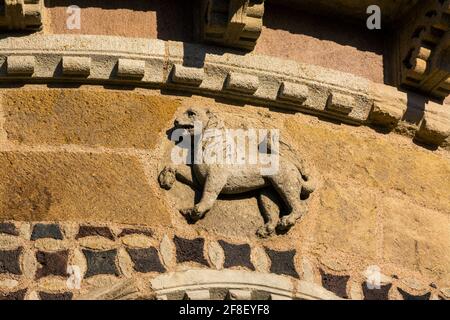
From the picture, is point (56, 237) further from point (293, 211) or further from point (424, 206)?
point (424, 206)

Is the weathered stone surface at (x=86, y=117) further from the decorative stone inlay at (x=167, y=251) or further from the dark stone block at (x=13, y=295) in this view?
the dark stone block at (x=13, y=295)

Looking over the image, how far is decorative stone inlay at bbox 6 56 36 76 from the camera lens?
651cm

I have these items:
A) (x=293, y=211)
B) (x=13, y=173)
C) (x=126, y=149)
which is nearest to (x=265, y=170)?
(x=293, y=211)

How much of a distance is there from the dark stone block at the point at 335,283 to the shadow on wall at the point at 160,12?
4.43ft

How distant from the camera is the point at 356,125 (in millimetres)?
6902

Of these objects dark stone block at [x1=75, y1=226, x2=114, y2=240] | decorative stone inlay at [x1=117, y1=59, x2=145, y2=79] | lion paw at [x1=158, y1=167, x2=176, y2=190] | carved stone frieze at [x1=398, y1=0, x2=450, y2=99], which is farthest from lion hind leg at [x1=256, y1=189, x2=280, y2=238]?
carved stone frieze at [x1=398, y1=0, x2=450, y2=99]

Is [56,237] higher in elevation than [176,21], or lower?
lower

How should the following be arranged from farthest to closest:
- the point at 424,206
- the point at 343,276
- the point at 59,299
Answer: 1. the point at 424,206
2. the point at 343,276
3. the point at 59,299

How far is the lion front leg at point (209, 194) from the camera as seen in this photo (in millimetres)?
6318

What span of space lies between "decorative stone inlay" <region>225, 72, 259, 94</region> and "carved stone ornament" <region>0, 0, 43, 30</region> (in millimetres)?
915

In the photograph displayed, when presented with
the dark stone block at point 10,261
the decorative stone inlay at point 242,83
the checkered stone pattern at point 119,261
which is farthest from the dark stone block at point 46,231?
the decorative stone inlay at point 242,83

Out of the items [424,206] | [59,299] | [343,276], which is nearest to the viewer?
[59,299]

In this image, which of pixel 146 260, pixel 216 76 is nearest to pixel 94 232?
pixel 146 260

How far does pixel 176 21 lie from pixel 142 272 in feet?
4.54
